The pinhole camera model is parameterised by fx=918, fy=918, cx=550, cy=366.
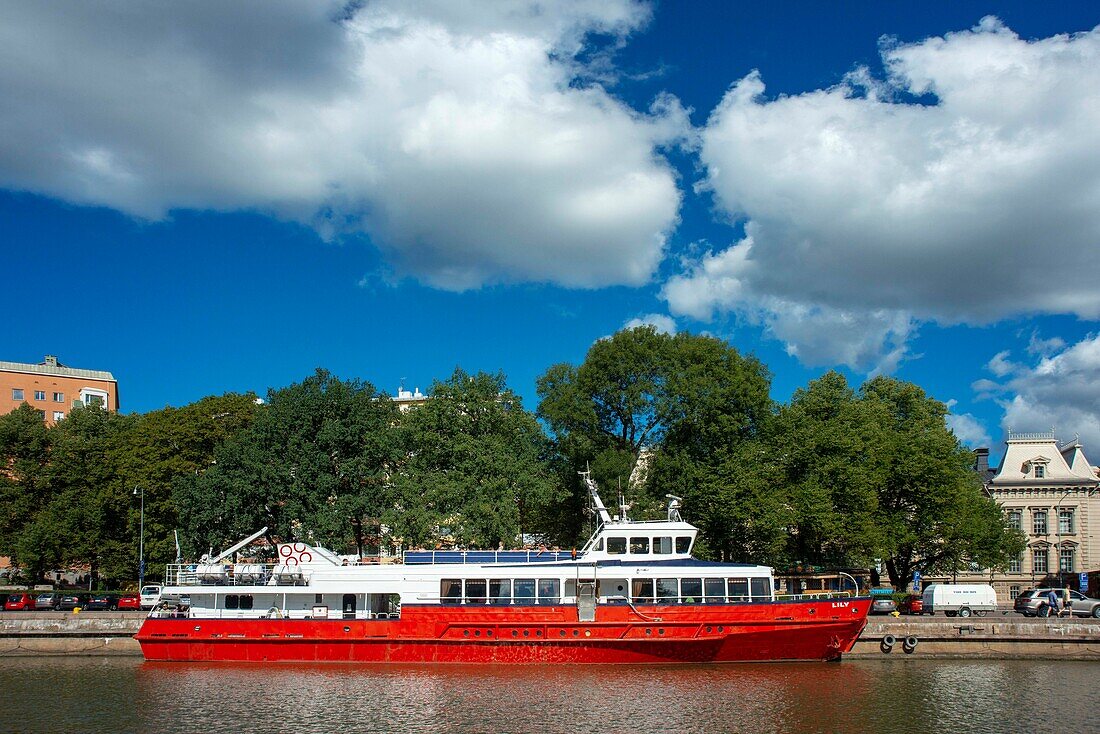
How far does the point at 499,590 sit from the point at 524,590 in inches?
46.4

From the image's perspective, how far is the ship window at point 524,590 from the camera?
40.8m

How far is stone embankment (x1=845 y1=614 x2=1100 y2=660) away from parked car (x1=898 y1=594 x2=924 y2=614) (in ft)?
31.2

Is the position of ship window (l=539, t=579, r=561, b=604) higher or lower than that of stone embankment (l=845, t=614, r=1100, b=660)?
higher

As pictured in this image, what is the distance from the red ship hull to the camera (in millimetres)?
39188

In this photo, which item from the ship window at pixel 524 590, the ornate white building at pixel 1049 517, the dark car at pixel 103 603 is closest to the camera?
the ship window at pixel 524 590

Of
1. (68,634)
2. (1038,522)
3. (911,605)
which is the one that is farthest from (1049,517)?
(68,634)

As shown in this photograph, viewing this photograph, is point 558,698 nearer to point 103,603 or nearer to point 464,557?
point 464,557

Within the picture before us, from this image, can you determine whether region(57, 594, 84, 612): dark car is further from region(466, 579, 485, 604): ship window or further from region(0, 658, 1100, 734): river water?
region(466, 579, 485, 604): ship window

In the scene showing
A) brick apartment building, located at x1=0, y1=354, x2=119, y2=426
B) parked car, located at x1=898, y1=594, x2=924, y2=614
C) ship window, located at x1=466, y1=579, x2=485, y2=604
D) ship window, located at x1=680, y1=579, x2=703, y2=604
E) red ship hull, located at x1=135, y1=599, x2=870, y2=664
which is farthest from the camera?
brick apartment building, located at x1=0, y1=354, x2=119, y2=426

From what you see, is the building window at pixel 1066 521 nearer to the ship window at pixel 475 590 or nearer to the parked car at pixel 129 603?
the ship window at pixel 475 590

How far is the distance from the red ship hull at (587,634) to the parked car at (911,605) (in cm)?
1565

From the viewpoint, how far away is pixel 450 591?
1642 inches

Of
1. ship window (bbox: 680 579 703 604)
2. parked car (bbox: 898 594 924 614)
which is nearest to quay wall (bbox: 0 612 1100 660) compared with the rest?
parked car (bbox: 898 594 924 614)

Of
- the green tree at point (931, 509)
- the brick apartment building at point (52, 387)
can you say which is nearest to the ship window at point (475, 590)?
the green tree at point (931, 509)
